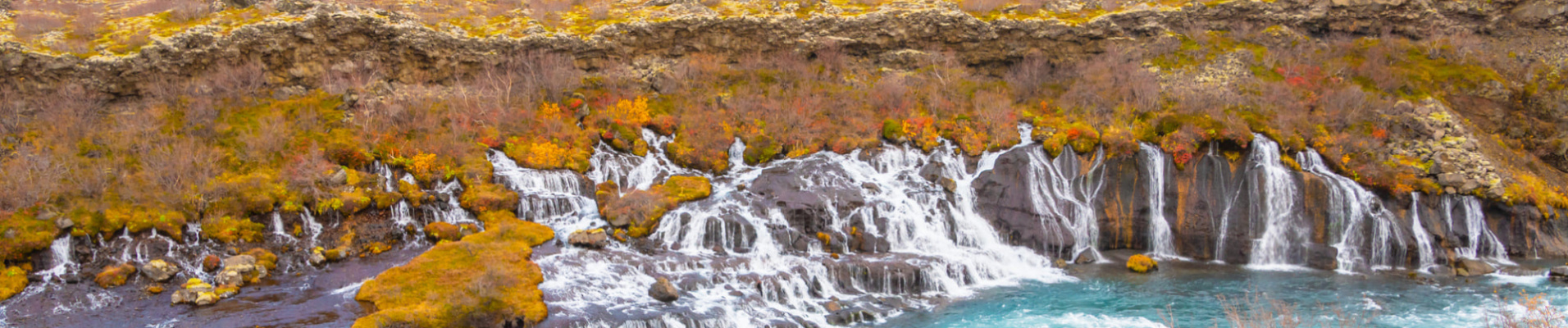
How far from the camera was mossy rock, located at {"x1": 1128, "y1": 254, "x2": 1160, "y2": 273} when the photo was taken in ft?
59.8

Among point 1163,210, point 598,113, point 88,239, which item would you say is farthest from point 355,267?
point 1163,210

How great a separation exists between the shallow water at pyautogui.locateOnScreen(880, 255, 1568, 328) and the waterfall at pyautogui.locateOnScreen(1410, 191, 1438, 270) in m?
1.26

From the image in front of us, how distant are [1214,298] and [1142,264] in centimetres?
255

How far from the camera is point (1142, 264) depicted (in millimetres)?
18312

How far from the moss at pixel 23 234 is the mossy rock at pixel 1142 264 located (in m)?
23.6

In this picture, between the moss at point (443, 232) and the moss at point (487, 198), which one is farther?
the moss at point (487, 198)

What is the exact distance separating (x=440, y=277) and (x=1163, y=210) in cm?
1812

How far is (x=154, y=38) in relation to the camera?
832 inches

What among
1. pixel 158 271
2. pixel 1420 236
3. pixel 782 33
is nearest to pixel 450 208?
pixel 158 271

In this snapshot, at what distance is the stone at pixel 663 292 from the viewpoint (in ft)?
46.4

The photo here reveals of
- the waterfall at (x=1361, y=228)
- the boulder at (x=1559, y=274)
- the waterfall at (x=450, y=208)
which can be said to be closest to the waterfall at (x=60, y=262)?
the waterfall at (x=450, y=208)

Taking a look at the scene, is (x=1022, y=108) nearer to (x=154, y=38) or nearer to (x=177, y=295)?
(x=177, y=295)

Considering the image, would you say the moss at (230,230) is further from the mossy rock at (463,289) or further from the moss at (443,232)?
the mossy rock at (463,289)

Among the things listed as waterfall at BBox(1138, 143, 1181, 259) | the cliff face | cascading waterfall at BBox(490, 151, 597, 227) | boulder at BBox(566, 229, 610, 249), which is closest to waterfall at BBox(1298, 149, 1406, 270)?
waterfall at BBox(1138, 143, 1181, 259)
